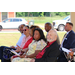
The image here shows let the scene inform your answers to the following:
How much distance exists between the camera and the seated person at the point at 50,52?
10.4ft

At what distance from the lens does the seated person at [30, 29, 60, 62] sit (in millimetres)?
3174

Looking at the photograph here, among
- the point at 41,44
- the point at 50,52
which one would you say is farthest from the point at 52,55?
the point at 41,44

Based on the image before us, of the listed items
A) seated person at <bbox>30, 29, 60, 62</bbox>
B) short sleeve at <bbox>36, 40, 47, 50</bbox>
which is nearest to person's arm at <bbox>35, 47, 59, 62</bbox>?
seated person at <bbox>30, 29, 60, 62</bbox>

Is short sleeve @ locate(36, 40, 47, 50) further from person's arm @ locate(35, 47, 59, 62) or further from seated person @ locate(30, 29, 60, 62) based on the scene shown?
person's arm @ locate(35, 47, 59, 62)

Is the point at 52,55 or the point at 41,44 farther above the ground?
the point at 41,44

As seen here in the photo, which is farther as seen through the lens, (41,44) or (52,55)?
(41,44)

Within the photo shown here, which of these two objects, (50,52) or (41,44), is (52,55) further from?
(41,44)

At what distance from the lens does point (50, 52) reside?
319 centimetres
